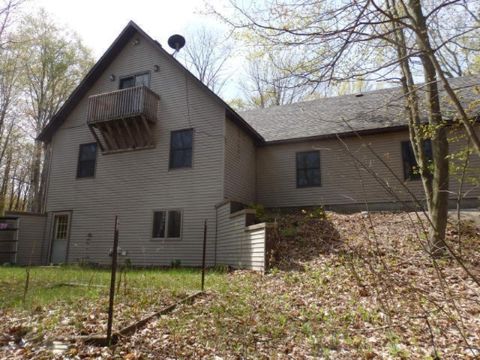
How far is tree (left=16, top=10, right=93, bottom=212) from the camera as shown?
86.5 feet

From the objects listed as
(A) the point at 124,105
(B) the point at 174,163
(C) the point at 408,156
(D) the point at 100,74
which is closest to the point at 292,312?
(B) the point at 174,163

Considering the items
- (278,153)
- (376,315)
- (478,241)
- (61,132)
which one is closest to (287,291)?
(376,315)

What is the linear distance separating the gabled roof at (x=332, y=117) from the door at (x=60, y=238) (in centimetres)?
976

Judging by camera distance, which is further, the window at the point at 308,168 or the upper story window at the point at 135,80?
the upper story window at the point at 135,80

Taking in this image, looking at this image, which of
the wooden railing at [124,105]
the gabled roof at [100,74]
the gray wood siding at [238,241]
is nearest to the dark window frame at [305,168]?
the gabled roof at [100,74]

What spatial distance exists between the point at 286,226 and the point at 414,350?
756cm

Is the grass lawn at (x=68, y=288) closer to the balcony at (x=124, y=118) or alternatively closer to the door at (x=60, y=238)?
the door at (x=60, y=238)

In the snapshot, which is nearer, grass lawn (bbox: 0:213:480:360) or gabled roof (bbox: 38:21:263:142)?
grass lawn (bbox: 0:213:480:360)

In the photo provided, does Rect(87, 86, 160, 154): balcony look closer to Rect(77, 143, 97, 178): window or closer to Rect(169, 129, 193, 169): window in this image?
Rect(77, 143, 97, 178): window

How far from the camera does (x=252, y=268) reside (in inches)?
393

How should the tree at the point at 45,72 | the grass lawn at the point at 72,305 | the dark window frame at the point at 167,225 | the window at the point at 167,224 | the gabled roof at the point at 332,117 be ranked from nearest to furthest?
the grass lawn at the point at 72,305 < the dark window frame at the point at 167,225 < the window at the point at 167,224 < the gabled roof at the point at 332,117 < the tree at the point at 45,72

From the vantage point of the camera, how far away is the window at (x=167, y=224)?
44.5ft

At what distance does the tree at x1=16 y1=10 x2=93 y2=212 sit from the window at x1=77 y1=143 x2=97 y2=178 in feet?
41.4

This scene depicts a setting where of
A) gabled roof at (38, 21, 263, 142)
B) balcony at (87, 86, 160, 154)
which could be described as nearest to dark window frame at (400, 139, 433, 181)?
gabled roof at (38, 21, 263, 142)
